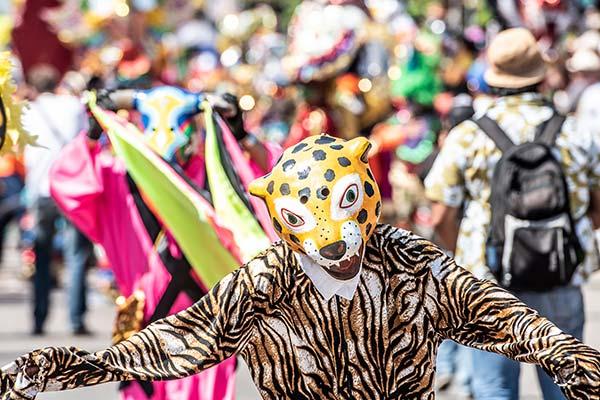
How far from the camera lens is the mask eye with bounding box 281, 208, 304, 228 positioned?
155 inches

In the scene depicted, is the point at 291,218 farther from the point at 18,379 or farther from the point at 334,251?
the point at 18,379

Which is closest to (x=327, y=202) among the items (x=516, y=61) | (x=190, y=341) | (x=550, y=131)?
(x=190, y=341)

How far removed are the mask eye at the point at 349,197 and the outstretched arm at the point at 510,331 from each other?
0.28 metres

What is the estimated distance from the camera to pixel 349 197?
3918 mm

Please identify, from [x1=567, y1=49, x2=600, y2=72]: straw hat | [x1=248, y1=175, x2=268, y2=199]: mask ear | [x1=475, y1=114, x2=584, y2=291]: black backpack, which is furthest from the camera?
[x1=567, y1=49, x2=600, y2=72]: straw hat

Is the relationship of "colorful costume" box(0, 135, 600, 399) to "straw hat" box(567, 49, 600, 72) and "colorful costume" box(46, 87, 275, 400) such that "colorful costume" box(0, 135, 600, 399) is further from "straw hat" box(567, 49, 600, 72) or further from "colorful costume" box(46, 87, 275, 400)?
"straw hat" box(567, 49, 600, 72)

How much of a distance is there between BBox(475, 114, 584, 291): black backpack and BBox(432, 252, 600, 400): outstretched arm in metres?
1.72

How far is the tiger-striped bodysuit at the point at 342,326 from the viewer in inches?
156

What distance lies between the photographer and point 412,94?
12.6m

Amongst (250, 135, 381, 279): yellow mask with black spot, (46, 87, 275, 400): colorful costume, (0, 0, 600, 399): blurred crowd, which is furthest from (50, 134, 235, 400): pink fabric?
(250, 135, 381, 279): yellow mask with black spot

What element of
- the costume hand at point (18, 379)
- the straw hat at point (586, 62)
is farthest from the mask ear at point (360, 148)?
the straw hat at point (586, 62)

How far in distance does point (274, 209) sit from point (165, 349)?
43 cm

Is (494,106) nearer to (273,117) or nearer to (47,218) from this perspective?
(47,218)

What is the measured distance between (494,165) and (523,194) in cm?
16
